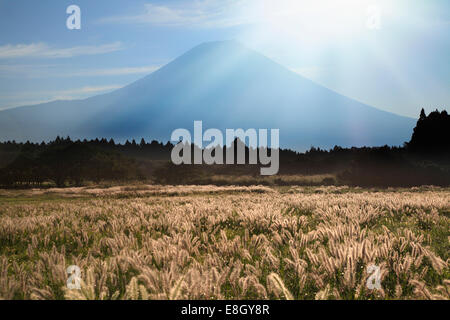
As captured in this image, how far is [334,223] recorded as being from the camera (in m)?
7.26

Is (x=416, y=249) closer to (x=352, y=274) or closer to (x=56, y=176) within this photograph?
(x=352, y=274)

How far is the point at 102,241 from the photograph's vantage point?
213 inches

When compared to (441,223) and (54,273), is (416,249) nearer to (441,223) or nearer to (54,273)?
(54,273)

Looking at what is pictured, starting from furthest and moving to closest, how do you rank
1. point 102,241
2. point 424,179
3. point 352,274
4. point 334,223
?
point 424,179 < point 334,223 < point 102,241 < point 352,274

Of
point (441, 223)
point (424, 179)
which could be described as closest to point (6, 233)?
point (441, 223)

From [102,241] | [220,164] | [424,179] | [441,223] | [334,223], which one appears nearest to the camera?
[102,241]

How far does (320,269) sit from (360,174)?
53796 mm

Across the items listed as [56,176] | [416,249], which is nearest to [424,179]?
[416,249]

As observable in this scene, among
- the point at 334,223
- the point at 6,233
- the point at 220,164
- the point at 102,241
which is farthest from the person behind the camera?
the point at 220,164

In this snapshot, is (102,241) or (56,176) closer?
(102,241)
